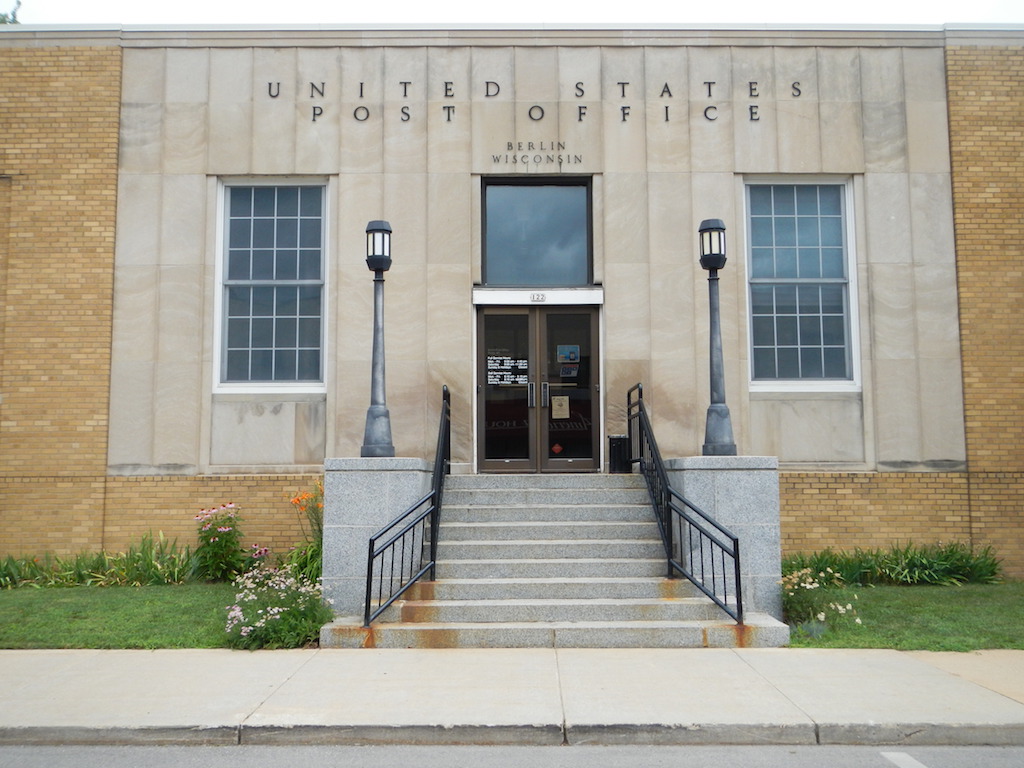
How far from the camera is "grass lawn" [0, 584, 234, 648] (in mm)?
8242

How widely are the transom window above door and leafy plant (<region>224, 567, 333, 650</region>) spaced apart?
5610 millimetres

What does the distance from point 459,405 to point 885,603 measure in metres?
5.73

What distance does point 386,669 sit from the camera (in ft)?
23.5

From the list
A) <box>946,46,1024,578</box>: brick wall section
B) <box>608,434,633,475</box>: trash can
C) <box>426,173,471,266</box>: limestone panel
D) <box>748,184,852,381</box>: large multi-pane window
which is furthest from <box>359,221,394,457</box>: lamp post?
<box>946,46,1024,578</box>: brick wall section

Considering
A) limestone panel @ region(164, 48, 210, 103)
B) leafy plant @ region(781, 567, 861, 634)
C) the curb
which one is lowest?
the curb

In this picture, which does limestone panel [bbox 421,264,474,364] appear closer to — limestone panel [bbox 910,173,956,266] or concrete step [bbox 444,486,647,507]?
concrete step [bbox 444,486,647,507]

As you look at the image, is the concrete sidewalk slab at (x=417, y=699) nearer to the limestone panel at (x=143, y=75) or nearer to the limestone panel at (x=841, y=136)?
the limestone panel at (x=841, y=136)

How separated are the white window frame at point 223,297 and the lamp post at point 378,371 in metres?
2.75

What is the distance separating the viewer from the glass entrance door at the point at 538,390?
12297 millimetres

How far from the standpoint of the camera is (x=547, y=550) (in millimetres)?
9422

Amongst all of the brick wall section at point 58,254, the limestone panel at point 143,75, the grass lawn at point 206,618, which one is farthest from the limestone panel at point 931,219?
the brick wall section at point 58,254

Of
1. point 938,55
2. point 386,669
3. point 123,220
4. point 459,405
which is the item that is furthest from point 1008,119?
point 123,220

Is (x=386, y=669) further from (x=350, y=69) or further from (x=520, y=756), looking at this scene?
(x=350, y=69)

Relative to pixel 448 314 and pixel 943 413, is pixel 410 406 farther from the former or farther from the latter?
pixel 943 413
